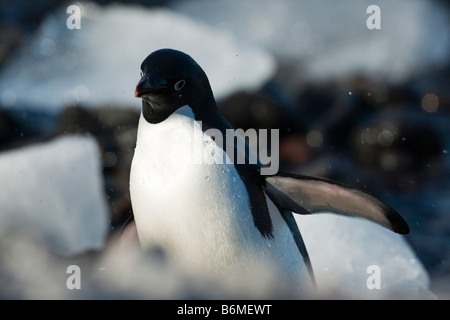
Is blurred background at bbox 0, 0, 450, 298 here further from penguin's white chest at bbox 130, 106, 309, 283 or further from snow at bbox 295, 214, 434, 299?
penguin's white chest at bbox 130, 106, 309, 283

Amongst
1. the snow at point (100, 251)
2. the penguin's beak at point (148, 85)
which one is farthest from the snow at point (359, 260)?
the penguin's beak at point (148, 85)

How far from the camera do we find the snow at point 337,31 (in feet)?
19.5

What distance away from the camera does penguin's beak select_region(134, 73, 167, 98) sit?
1.68 m

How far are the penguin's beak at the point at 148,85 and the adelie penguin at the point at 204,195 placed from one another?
41 mm

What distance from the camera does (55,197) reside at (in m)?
2.97

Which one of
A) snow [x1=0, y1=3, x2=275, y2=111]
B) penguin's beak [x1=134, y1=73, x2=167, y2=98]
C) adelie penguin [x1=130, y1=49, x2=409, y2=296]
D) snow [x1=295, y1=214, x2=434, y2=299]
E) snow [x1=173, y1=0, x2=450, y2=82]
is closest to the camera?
penguin's beak [x1=134, y1=73, x2=167, y2=98]

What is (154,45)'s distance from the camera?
17.3 ft

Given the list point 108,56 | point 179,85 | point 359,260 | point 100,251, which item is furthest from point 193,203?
point 108,56

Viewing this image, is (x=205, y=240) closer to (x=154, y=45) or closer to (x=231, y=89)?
(x=231, y=89)

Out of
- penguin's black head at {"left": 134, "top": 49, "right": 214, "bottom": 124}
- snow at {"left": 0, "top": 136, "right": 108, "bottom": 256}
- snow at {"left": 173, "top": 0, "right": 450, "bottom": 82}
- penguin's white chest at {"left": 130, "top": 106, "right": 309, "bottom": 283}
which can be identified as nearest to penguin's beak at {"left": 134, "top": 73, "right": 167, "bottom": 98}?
penguin's black head at {"left": 134, "top": 49, "right": 214, "bottom": 124}

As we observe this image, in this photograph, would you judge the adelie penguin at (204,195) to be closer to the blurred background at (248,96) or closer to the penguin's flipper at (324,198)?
the penguin's flipper at (324,198)

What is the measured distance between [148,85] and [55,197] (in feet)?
4.66

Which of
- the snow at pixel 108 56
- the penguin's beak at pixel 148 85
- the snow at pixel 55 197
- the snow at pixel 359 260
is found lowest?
the snow at pixel 359 260

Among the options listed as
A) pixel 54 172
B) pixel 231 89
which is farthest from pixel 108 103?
pixel 54 172
